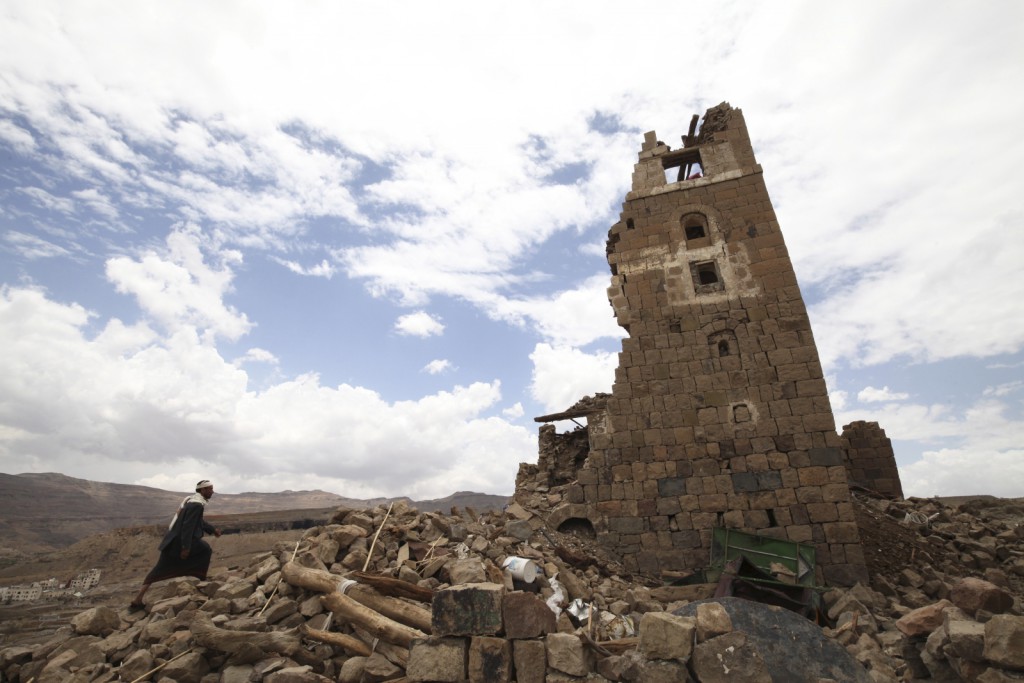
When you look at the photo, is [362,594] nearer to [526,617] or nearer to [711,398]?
[526,617]

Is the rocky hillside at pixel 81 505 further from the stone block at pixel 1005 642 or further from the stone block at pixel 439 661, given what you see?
the stone block at pixel 1005 642

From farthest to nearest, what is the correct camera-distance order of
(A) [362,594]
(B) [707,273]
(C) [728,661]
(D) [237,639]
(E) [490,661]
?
(B) [707,273] → (A) [362,594] → (D) [237,639] → (E) [490,661] → (C) [728,661]

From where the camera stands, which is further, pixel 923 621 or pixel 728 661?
pixel 923 621

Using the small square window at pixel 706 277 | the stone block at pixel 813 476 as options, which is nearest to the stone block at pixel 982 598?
the stone block at pixel 813 476

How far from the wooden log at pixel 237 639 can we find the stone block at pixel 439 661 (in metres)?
1.68

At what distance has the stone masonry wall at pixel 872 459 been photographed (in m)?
11.7

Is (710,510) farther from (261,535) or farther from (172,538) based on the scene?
(261,535)

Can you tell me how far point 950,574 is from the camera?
8.05 meters

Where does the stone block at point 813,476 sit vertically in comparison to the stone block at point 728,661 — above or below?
above

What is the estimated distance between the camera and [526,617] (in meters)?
3.74

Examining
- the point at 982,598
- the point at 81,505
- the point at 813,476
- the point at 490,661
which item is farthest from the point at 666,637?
the point at 81,505

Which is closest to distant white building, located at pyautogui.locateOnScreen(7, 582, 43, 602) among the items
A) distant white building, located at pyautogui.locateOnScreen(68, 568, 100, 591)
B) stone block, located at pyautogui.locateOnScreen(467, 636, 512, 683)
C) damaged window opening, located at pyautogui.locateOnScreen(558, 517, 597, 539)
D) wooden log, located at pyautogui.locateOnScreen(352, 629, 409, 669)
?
distant white building, located at pyautogui.locateOnScreen(68, 568, 100, 591)

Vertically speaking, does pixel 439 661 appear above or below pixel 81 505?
below

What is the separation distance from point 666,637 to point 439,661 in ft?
6.00
